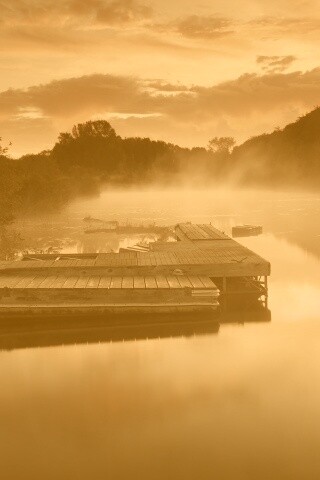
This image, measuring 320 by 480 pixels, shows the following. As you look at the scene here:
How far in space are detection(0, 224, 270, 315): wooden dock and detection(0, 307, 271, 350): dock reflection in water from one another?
0.34 m

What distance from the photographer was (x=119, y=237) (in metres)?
41.8

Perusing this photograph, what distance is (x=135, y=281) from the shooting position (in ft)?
66.2

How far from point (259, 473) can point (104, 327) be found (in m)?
9.02

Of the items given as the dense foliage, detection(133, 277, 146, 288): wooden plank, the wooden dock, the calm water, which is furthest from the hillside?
the calm water

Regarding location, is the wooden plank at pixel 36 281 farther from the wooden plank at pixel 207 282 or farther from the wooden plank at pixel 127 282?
the wooden plank at pixel 207 282

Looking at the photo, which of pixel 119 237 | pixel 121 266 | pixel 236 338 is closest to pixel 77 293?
pixel 121 266

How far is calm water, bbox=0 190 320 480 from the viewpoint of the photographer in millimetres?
10766

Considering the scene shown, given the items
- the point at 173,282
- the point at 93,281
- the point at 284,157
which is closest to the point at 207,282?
the point at 173,282

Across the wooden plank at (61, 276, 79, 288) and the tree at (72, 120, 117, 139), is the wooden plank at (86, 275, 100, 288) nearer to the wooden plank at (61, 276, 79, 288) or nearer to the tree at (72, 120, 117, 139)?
the wooden plank at (61, 276, 79, 288)

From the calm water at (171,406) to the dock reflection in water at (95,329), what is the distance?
0.39m

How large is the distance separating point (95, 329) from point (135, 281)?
7.88ft

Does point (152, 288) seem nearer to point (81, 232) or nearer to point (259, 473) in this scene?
point (259, 473)

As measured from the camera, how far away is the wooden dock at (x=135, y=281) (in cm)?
1894

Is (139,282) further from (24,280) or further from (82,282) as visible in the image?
(24,280)
